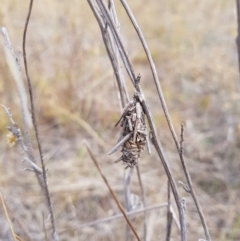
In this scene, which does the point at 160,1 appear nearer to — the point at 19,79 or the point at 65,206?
the point at 65,206

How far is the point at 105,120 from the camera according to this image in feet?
A: 5.61

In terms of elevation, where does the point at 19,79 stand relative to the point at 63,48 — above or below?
below

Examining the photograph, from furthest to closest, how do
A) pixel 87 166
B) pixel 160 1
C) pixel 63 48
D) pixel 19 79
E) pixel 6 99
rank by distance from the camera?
1. pixel 160 1
2. pixel 63 48
3. pixel 6 99
4. pixel 87 166
5. pixel 19 79

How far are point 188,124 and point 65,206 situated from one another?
2.31 ft

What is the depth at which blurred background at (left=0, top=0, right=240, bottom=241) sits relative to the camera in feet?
4.22

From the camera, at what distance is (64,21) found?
73.7 inches

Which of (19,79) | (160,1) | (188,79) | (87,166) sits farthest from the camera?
(160,1)

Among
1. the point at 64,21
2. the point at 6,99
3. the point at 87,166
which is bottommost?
the point at 87,166

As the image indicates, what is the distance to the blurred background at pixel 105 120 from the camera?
129 cm

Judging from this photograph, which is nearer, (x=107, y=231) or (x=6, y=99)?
(x=107, y=231)

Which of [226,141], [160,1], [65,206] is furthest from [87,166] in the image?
[160,1]

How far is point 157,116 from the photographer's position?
1.73 metres

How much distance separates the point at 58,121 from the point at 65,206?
484 mm

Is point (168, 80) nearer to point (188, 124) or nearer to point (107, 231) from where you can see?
point (188, 124)
